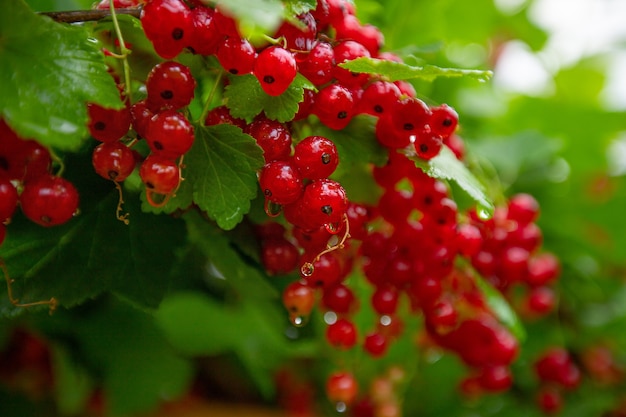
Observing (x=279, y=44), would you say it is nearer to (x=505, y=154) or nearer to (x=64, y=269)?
(x=64, y=269)

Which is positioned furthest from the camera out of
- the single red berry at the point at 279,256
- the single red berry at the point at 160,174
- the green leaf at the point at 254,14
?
the single red berry at the point at 279,256

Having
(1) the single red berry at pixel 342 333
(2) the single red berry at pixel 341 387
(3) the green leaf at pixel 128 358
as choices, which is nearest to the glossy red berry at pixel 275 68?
(1) the single red berry at pixel 342 333

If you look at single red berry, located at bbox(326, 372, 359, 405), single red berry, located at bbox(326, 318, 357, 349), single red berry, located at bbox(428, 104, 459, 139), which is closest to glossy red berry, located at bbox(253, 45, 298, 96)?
single red berry, located at bbox(428, 104, 459, 139)

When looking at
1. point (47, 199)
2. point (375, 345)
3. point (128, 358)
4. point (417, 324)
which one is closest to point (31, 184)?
point (47, 199)

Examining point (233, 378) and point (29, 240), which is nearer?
point (29, 240)

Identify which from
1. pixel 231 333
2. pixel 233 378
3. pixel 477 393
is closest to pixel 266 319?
pixel 231 333

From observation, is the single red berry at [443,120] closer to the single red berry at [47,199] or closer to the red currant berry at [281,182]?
the red currant berry at [281,182]
